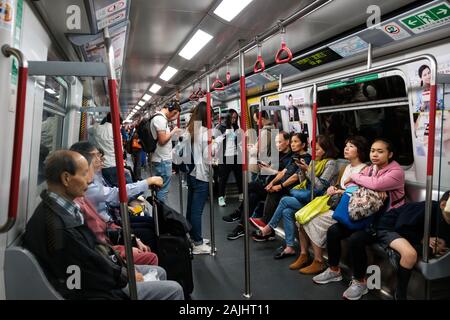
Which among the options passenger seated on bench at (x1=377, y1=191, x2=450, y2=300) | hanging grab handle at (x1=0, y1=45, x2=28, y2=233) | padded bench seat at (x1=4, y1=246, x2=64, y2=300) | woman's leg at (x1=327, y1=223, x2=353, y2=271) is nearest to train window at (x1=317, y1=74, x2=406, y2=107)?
passenger seated on bench at (x1=377, y1=191, x2=450, y2=300)

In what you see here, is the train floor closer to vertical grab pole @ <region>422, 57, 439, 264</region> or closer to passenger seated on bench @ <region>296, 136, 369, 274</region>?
passenger seated on bench @ <region>296, 136, 369, 274</region>

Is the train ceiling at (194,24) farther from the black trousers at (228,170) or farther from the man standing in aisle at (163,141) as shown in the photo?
the black trousers at (228,170)

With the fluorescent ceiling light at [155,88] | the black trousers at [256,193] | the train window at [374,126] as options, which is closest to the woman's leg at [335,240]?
the train window at [374,126]

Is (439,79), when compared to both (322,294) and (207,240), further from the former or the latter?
(207,240)

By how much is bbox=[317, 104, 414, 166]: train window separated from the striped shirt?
3340mm

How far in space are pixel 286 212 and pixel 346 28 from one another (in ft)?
7.38

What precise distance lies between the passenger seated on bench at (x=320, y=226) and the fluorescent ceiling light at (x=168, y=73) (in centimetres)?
376

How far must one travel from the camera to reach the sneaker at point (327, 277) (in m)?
2.96

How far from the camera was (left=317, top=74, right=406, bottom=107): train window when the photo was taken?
11.3 ft

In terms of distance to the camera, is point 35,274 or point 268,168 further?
point 268,168

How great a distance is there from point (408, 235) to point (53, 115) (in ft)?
10.6

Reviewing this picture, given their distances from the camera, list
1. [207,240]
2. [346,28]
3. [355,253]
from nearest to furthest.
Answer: [355,253], [346,28], [207,240]

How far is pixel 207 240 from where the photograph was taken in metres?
4.09
